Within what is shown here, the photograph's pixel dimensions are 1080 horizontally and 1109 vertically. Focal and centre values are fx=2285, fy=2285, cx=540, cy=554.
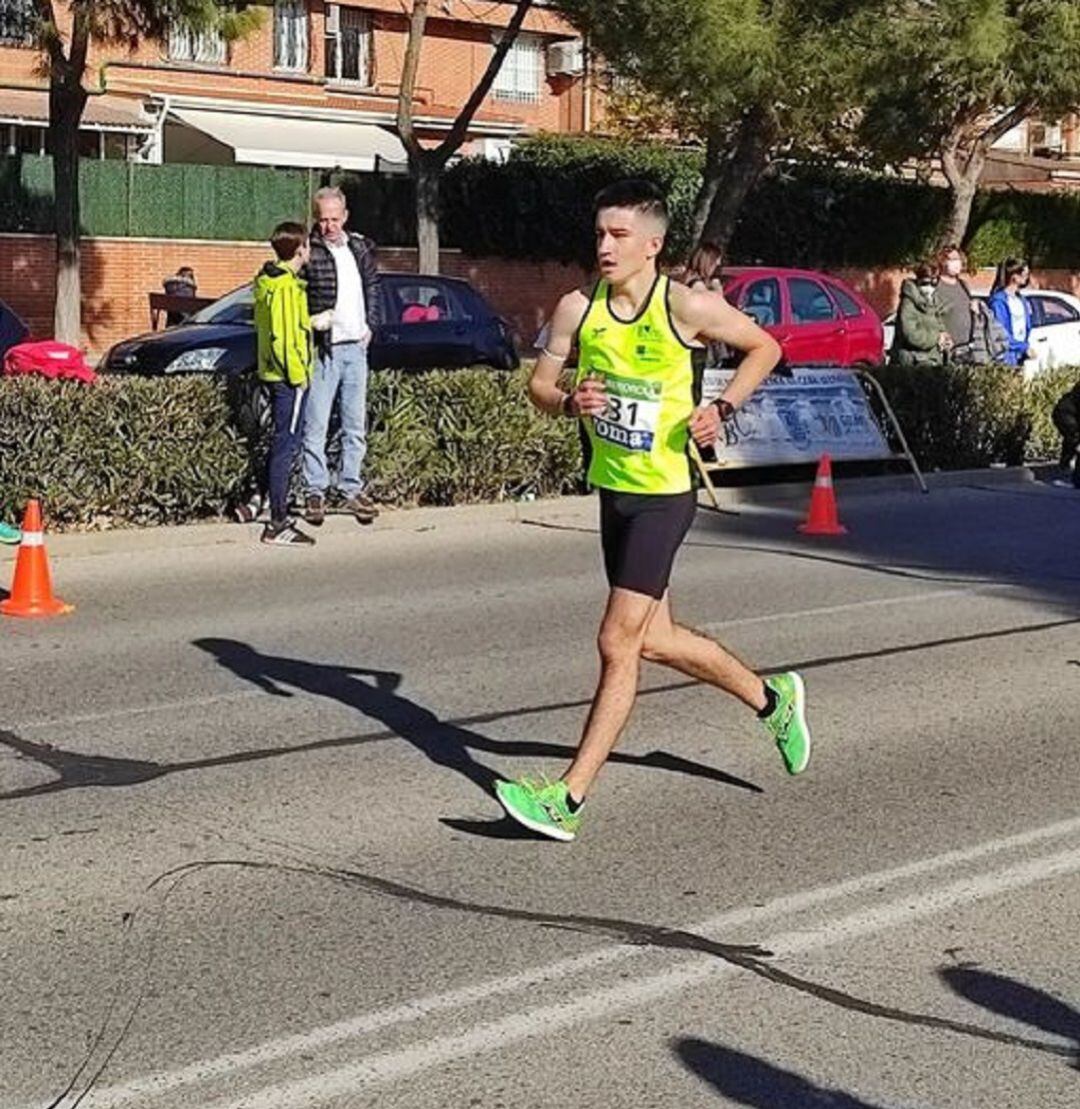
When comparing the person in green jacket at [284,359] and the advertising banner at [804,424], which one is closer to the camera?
the person in green jacket at [284,359]

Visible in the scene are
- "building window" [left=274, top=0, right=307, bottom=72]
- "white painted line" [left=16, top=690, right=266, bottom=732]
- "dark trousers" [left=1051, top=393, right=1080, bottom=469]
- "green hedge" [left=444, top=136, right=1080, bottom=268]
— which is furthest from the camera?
"building window" [left=274, top=0, right=307, bottom=72]

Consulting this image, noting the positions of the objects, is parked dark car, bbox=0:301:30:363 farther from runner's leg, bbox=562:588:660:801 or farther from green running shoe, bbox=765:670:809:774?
runner's leg, bbox=562:588:660:801

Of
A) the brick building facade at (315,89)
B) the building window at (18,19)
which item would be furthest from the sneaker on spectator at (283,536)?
the brick building facade at (315,89)

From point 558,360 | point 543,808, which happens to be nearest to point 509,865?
point 543,808

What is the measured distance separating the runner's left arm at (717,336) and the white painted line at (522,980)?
1.42 m

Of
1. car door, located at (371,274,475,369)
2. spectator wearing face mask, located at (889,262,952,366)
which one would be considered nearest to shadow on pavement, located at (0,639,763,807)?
car door, located at (371,274,475,369)

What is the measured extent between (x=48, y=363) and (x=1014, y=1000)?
32.0 feet

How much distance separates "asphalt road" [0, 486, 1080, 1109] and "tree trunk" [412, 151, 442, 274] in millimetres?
20640

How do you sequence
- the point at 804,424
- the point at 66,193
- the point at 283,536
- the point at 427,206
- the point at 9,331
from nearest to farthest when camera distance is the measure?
the point at 283,536
the point at 9,331
the point at 804,424
the point at 66,193
the point at 427,206

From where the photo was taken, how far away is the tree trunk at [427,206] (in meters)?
32.2

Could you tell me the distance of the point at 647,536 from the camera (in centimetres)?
700

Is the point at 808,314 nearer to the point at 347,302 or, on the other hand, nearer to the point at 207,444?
the point at 347,302

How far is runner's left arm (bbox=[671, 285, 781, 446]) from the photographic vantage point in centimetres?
693

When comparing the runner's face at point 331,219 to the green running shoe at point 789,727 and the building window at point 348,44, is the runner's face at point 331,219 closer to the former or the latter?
the green running shoe at point 789,727
